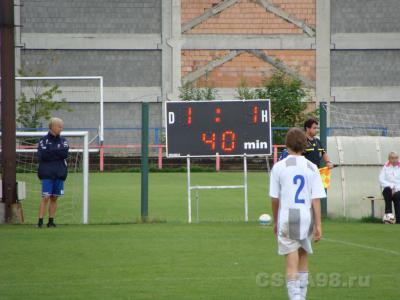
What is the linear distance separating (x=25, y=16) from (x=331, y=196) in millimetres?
27804

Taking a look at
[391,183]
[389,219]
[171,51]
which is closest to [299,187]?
[389,219]

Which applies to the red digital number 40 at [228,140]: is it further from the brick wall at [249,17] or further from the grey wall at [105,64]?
the brick wall at [249,17]

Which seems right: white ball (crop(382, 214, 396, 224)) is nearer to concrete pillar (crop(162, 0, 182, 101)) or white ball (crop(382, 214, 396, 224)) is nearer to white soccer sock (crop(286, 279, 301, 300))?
white soccer sock (crop(286, 279, 301, 300))

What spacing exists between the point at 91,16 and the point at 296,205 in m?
38.1

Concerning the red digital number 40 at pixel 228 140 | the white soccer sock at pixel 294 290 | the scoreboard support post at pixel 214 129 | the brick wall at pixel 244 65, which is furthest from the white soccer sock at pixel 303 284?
the brick wall at pixel 244 65

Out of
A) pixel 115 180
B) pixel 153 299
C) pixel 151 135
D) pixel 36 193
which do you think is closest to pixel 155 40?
pixel 151 135

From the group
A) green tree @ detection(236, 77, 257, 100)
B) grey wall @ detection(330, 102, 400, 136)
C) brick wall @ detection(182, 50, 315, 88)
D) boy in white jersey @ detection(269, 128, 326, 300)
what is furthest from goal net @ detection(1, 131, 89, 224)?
grey wall @ detection(330, 102, 400, 136)

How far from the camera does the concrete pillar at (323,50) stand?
4709 cm

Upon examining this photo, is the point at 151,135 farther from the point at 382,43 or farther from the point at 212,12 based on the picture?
the point at 382,43

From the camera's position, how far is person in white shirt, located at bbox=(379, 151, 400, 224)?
65.6 feet

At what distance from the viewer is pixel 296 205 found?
29.8ft

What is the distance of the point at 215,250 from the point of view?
13.8 meters

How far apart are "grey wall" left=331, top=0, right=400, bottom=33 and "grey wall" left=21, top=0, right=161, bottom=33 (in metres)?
8.30

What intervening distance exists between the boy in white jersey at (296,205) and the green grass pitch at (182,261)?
3.51 ft
